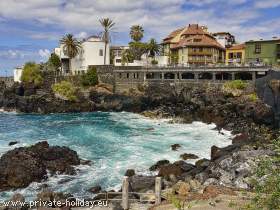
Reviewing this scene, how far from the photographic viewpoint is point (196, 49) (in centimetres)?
9656

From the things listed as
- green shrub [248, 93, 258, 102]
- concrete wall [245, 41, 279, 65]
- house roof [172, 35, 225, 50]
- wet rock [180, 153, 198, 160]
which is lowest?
wet rock [180, 153, 198, 160]

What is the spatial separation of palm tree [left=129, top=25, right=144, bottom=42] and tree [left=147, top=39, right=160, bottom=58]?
5399mm

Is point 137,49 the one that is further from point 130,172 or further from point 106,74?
point 130,172

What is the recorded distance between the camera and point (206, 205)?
23547 mm

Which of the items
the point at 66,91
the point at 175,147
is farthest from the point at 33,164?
the point at 66,91

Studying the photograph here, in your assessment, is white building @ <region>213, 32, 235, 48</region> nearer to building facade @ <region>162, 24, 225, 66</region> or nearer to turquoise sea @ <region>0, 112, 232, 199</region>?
building facade @ <region>162, 24, 225, 66</region>

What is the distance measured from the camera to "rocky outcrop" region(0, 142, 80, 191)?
3603 cm

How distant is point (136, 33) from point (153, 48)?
8.15 metres

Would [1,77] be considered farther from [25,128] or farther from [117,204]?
[117,204]

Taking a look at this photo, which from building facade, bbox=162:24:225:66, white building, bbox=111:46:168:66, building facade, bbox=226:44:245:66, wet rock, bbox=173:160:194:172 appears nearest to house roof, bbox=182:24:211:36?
building facade, bbox=162:24:225:66

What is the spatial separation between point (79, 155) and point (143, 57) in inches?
2631

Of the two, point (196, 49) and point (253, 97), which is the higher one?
point (196, 49)

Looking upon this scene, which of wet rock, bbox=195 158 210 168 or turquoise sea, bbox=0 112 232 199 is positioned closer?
turquoise sea, bbox=0 112 232 199

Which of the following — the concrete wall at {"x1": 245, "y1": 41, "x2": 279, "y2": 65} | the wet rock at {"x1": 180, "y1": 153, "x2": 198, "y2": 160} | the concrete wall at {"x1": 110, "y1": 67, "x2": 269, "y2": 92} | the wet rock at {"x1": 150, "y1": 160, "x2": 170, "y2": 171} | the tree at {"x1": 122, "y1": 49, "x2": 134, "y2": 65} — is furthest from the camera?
the tree at {"x1": 122, "y1": 49, "x2": 134, "y2": 65}
